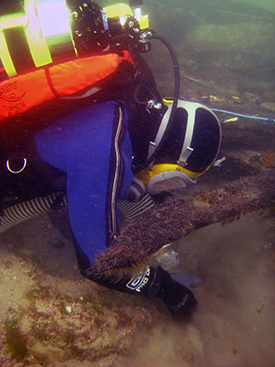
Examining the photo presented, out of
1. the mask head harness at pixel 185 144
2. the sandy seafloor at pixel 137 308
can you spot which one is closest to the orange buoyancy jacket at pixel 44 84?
the mask head harness at pixel 185 144

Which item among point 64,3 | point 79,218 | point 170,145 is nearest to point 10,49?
point 64,3

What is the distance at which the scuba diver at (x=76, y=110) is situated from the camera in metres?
1.30

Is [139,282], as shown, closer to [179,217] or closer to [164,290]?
[164,290]

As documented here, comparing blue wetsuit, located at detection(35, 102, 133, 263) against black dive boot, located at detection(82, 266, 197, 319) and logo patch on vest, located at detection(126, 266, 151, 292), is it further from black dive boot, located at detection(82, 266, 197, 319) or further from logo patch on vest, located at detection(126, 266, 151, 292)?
black dive boot, located at detection(82, 266, 197, 319)

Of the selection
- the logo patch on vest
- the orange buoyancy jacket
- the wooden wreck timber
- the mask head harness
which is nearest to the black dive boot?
the logo patch on vest

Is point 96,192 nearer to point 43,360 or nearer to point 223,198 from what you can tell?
point 223,198

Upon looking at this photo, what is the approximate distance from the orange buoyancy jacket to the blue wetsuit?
7.7 inches

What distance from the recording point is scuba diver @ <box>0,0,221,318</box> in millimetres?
1301

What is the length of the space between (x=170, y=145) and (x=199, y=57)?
1152 centimetres

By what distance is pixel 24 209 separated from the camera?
2.16 m

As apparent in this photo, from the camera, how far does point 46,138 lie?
58.7 inches

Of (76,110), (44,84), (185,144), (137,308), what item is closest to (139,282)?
(137,308)

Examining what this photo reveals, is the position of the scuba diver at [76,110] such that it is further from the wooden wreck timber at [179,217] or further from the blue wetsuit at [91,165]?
the wooden wreck timber at [179,217]

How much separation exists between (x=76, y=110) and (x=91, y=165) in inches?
18.5
